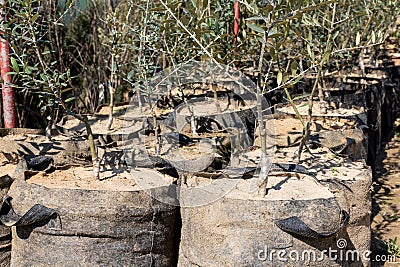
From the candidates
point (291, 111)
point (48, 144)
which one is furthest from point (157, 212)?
point (291, 111)

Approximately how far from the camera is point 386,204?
459 centimetres

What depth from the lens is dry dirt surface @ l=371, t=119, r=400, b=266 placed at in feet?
12.2

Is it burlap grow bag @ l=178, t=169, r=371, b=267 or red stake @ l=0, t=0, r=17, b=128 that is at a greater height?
red stake @ l=0, t=0, r=17, b=128

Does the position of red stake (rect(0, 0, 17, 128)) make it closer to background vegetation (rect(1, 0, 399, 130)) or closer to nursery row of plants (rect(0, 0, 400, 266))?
background vegetation (rect(1, 0, 399, 130))

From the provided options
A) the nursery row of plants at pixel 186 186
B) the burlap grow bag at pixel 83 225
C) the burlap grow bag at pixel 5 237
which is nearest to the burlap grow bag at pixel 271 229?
the nursery row of plants at pixel 186 186

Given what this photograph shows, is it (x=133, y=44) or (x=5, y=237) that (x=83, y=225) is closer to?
(x=5, y=237)

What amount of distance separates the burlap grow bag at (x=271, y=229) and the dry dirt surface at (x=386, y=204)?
1470 mm

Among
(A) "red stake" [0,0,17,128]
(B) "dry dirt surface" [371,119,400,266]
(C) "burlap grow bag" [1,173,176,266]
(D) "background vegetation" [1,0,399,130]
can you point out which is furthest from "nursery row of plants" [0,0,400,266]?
(B) "dry dirt surface" [371,119,400,266]

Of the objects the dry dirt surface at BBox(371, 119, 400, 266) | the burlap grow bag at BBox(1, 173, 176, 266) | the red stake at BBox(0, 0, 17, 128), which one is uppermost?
the red stake at BBox(0, 0, 17, 128)

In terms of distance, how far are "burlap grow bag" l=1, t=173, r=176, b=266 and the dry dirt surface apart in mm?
1736

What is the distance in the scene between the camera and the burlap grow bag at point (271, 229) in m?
2.11

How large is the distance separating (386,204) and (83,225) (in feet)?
10.1

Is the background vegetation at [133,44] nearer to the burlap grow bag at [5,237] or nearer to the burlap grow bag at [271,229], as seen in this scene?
the burlap grow bag at [5,237]

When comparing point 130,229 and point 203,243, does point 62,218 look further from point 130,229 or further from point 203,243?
point 203,243
